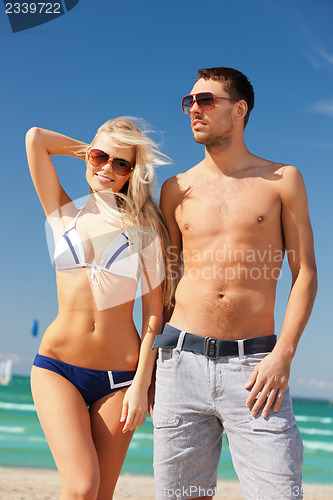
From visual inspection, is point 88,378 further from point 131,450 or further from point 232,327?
point 131,450

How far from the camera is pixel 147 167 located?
397 centimetres

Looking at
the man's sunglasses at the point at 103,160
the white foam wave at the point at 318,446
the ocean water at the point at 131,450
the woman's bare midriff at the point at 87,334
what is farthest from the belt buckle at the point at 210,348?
the white foam wave at the point at 318,446

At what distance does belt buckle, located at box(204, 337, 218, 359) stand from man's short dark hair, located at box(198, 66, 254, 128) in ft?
5.41

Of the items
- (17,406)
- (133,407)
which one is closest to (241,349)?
(133,407)

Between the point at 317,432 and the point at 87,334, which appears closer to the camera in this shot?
the point at 87,334

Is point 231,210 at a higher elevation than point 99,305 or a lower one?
higher

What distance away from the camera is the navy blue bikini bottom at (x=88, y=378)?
339 centimetres

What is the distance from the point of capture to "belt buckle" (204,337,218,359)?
3334 millimetres

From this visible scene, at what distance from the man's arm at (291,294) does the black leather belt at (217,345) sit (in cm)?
10

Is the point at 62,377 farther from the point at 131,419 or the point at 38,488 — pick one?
the point at 38,488

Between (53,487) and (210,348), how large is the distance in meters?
9.03

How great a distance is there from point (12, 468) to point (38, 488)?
295cm

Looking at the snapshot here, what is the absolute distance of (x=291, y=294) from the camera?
3.46m

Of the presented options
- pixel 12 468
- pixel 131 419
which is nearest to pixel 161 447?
pixel 131 419
